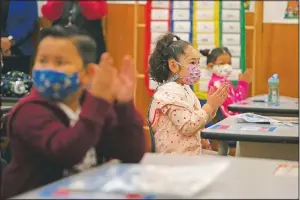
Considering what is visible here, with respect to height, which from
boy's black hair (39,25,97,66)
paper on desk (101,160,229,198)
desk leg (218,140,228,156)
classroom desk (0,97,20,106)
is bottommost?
desk leg (218,140,228,156)

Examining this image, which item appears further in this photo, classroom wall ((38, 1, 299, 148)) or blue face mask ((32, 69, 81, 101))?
classroom wall ((38, 1, 299, 148))

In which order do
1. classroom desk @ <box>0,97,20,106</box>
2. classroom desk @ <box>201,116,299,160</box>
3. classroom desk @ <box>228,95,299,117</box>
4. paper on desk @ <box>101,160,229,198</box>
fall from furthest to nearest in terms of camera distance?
1. classroom desk @ <box>228,95,299,117</box>
2. classroom desk @ <box>0,97,20,106</box>
3. classroom desk @ <box>201,116,299,160</box>
4. paper on desk @ <box>101,160,229,198</box>

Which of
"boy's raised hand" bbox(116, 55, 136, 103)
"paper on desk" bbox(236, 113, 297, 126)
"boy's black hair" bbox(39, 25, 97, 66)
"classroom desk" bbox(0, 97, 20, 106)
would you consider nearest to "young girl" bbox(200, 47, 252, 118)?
"paper on desk" bbox(236, 113, 297, 126)

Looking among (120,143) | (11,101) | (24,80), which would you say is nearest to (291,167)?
(120,143)

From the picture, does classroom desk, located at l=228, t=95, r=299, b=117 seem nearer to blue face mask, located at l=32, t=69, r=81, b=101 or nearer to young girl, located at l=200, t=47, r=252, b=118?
young girl, located at l=200, t=47, r=252, b=118

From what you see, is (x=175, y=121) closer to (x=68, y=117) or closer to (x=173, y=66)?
(x=173, y=66)

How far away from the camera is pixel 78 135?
1521 mm

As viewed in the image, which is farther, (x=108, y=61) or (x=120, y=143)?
(x=120, y=143)

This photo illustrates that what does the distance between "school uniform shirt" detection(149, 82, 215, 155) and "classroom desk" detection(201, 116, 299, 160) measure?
0.34 feet

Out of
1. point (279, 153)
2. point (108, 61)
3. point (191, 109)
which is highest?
point (108, 61)

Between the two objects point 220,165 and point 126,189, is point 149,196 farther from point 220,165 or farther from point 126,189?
point 220,165

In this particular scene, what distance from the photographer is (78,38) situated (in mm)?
1778

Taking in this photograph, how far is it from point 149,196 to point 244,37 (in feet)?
16.3

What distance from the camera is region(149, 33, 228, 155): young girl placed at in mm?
3075
